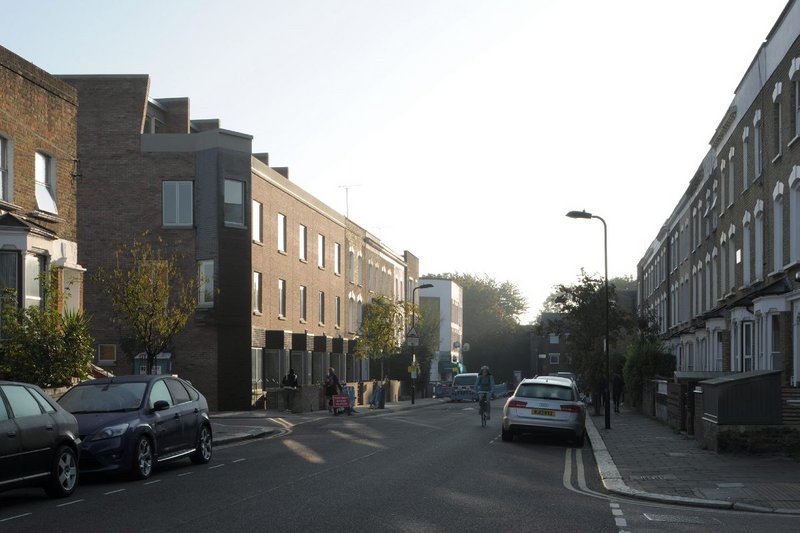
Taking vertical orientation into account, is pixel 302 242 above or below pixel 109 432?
above

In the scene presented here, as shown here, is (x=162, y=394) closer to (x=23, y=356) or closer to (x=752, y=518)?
(x=23, y=356)

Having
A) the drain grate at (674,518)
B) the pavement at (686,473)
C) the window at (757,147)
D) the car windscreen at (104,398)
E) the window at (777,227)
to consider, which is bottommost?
the pavement at (686,473)

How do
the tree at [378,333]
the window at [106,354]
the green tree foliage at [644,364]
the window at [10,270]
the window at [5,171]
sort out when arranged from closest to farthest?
the window at [10,270], the window at [5,171], the green tree foliage at [644,364], the window at [106,354], the tree at [378,333]

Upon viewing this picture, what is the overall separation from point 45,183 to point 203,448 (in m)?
11.7

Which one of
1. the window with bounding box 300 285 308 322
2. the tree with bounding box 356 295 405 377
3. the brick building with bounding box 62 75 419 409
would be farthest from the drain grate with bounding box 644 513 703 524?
the tree with bounding box 356 295 405 377

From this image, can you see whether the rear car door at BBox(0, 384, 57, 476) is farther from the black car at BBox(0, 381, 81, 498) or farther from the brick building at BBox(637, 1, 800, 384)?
the brick building at BBox(637, 1, 800, 384)

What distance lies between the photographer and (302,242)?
5312 centimetres

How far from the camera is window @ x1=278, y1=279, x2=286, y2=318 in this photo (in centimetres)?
4906

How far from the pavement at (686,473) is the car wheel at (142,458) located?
694cm

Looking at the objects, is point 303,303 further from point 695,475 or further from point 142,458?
point 695,475

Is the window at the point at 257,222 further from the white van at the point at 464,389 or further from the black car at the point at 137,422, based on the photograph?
the black car at the point at 137,422

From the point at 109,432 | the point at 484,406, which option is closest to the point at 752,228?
the point at 484,406

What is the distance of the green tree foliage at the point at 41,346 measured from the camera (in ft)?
75.7

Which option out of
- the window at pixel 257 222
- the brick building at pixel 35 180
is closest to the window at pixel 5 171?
the brick building at pixel 35 180
